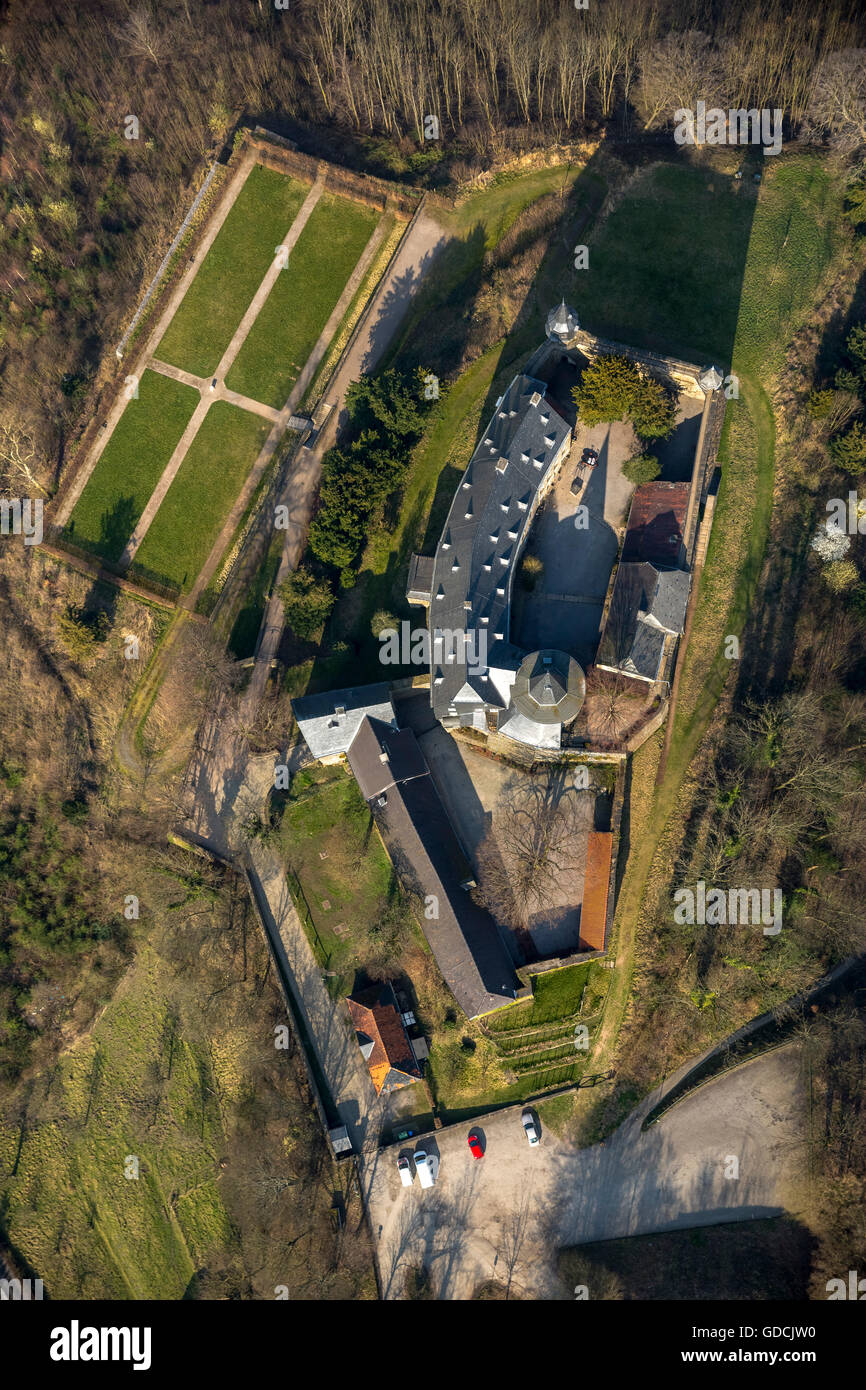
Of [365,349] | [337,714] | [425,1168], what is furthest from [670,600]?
[425,1168]

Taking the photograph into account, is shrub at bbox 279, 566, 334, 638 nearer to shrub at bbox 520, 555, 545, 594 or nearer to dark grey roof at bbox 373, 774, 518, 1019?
dark grey roof at bbox 373, 774, 518, 1019

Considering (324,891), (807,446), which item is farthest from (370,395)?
(324,891)

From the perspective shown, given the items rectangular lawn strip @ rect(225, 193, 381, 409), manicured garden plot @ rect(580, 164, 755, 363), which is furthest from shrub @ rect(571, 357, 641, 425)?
rectangular lawn strip @ rect(225, 193, 381, 409)

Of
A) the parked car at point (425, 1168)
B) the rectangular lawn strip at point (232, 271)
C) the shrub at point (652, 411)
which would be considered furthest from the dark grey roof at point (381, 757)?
the rectangular lawn strip at point (232, 271)

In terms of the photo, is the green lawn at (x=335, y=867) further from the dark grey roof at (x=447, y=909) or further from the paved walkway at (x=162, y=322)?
the paved walkway at (x=162, y=322)

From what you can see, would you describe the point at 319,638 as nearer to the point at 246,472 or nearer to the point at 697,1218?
the point at 246,472

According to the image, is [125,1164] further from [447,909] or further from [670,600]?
[670,600]
